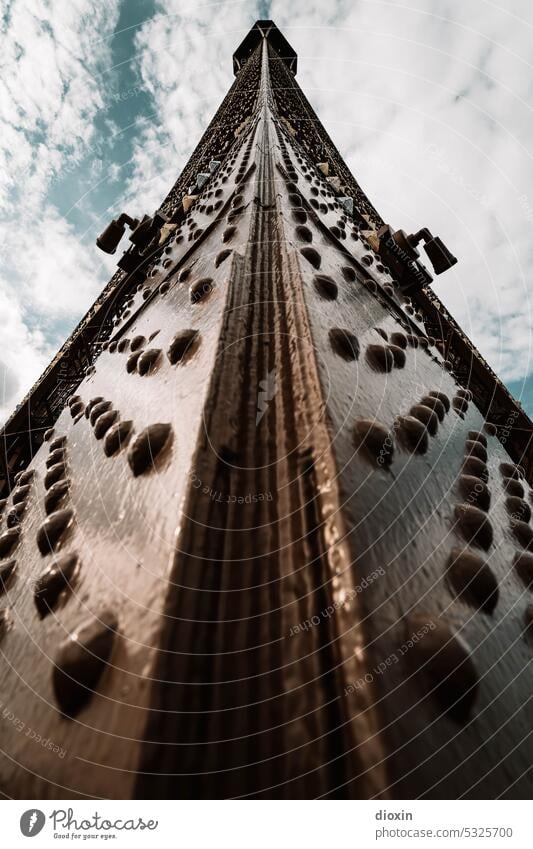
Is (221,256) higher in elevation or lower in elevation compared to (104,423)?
higher

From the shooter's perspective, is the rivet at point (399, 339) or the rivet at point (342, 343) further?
the rivet at point (399, 339)

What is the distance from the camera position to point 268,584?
0.47 meters

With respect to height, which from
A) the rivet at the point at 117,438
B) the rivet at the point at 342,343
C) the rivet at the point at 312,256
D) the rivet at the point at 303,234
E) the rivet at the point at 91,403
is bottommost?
the rivet at the point at 91,403

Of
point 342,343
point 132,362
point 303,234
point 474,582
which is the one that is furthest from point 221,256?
point 474,582

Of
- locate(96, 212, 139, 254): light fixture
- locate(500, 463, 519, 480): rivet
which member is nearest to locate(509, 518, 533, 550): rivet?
locate(500, 463, 519, 480): rivet

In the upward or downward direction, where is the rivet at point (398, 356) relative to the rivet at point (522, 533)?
upward

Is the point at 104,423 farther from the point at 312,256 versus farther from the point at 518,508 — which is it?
the point at 518,508

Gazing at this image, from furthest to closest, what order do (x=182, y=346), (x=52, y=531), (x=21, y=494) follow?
(x=21, y=494) < (x=182, y=346) < (x=52, y=531)

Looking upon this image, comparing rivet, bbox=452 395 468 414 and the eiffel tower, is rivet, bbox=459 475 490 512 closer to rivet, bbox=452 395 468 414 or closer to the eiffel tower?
the eiffel tower

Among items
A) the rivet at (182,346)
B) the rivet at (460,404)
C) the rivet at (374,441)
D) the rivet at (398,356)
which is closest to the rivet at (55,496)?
the rivet at (182,346)

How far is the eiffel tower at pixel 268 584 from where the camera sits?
14.4 inches

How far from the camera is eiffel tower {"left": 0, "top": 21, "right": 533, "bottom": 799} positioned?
37 centimetres

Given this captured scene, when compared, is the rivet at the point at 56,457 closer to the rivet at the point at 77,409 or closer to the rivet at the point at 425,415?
the rivet at the point at 77,409

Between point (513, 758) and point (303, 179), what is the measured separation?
1980mm
